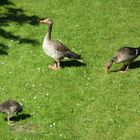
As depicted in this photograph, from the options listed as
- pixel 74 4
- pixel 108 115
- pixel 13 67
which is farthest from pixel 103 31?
pixel 108 115

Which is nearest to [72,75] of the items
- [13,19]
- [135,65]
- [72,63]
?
[72,63]

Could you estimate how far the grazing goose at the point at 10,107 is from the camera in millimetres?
19266

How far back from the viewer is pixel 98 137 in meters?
19.1

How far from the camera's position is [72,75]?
23.3 m

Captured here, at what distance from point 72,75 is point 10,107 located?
490cm

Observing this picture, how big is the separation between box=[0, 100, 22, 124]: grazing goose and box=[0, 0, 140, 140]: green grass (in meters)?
0.62

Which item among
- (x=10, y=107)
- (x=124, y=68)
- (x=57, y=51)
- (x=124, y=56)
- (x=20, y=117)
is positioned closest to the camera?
(x=10, y=107)

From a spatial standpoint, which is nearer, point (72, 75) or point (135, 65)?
point (72, 75)

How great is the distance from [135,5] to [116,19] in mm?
2476

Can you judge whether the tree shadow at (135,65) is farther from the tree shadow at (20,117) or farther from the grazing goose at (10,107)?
the grazing goose at (10,107)

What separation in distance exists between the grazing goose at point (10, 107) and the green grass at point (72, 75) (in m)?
0.62

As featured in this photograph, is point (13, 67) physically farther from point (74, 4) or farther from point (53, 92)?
point (74, 4)

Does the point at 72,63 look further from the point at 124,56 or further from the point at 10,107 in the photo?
the point at 10,107

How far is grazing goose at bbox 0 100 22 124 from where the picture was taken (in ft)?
63.2
